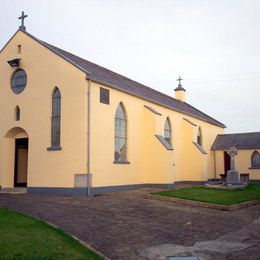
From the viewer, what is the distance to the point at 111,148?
20.8 m

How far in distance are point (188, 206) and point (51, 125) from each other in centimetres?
847

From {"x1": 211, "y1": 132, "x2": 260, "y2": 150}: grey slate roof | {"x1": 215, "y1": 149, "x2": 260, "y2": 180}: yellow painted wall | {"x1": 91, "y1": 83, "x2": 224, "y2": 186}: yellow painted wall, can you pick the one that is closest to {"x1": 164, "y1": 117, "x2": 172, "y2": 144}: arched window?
{"x1": 91, "y1": 83, "x2": 224, "y2": 186}: yellow painted wall

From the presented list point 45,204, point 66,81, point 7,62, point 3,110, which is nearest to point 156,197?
point 45,204

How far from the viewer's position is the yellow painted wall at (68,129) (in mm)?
19141

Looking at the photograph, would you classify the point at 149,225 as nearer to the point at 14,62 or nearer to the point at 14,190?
the point at 14,190

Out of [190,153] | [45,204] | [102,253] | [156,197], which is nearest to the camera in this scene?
[102,253]

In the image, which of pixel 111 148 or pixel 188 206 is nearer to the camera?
pixel 188 206

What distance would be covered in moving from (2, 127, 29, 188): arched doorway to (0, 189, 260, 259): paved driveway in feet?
17.8

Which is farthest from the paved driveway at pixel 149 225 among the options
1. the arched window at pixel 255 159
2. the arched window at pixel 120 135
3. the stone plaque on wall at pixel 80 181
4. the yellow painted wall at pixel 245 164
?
the arched window at pixel 255 159

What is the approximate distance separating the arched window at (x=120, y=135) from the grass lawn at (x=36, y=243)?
36.6 feet

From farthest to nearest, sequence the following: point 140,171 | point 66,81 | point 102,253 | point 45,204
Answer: point 140,171 → point 66,81 → point 45,204 → point 102,253

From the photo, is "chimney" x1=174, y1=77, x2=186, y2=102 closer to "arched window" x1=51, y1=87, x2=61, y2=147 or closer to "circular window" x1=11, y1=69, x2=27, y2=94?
"circular window" x1=11, y1=69, x2=27, y2=94

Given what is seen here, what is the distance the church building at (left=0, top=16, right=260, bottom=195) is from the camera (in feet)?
62.5

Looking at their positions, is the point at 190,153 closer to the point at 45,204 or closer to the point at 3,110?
the point at 3,110
